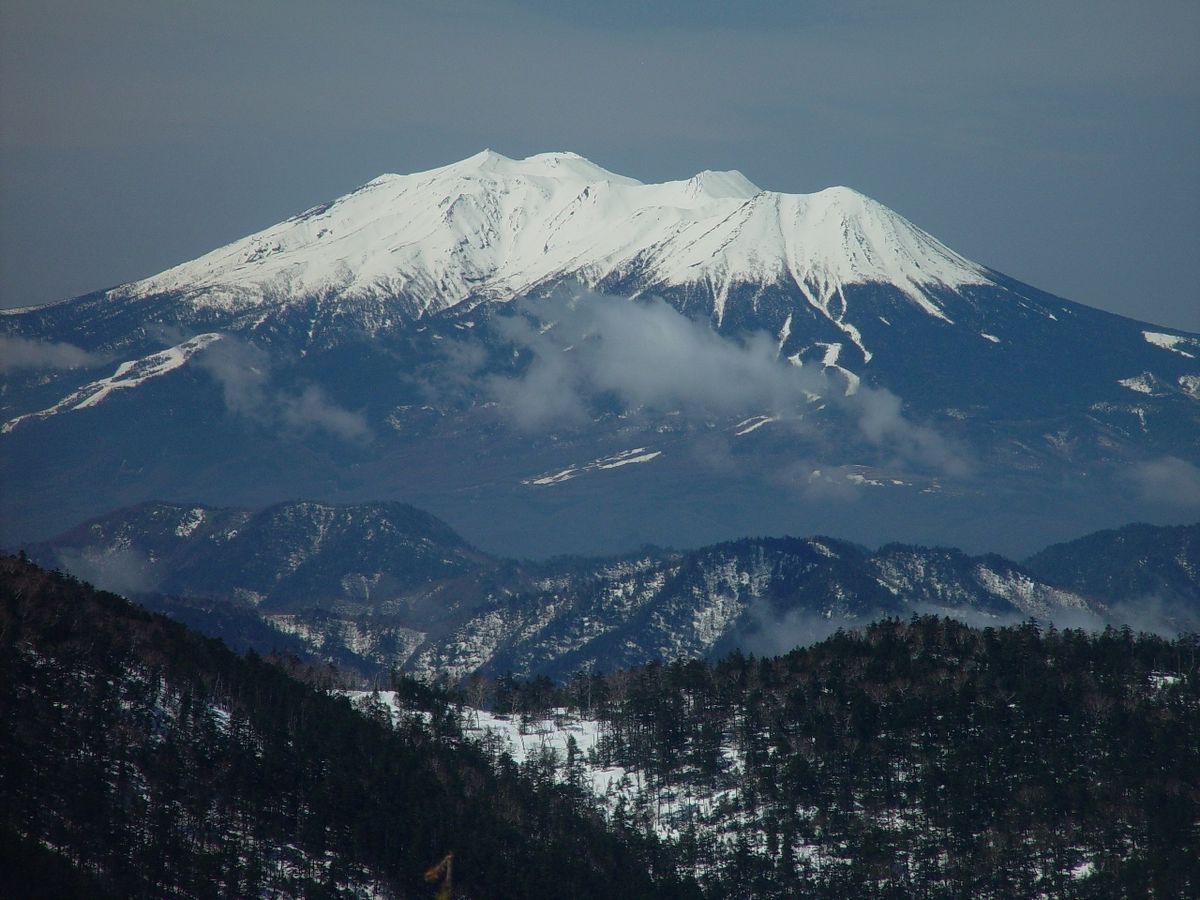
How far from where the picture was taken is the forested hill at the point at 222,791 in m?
145

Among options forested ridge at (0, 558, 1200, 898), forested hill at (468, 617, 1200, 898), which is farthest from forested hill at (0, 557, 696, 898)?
forested hill at (468, 617, 1200, 898)

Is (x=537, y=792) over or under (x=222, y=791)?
under

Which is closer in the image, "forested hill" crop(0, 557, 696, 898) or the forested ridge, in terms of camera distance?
"forested hill" crop(0, 557, 696, 898)

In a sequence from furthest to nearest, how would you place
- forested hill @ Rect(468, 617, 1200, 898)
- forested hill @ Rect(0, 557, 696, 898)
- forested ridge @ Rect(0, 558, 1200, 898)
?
forested hill @ Rect(468, 617, 1200, 898)
forested ridge @ Rect(0, 558, 1200, 898)
forested hill @ Rect(0, 557, 696, 898)

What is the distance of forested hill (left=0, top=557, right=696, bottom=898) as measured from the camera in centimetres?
14500

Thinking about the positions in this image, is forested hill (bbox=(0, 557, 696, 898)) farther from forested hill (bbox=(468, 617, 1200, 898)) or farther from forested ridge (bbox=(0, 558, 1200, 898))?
forested hill (bbox=(468, 617, 1200, 898))

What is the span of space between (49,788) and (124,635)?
32.8m

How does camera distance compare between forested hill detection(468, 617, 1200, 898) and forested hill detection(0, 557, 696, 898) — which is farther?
forested hill detection(468, 617, 1200, 898)

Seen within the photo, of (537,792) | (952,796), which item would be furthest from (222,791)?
(952,796)

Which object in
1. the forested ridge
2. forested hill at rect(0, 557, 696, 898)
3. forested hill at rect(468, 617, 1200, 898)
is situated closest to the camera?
forested hill at rect(0, 557, 696, 898)

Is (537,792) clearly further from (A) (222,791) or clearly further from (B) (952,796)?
(B) (952,796)

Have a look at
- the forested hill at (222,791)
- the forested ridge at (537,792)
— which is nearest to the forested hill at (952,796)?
the forested ridge at (537,792)

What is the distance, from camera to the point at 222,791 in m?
160

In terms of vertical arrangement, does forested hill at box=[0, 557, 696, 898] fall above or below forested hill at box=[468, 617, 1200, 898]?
above
